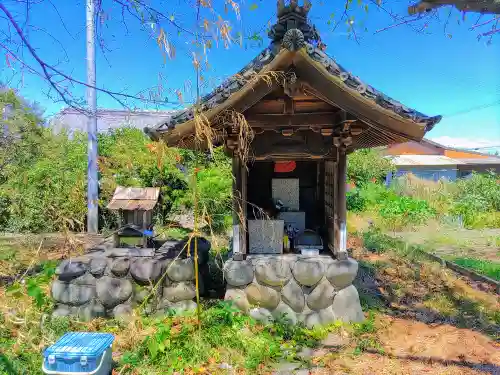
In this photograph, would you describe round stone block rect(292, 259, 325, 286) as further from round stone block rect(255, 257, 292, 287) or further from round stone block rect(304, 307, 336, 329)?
round stone block rect(304, 307, 336, 329)

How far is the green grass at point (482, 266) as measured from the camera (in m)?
8.22

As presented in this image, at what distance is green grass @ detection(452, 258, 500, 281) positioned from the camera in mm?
8219

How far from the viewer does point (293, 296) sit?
17.4ft

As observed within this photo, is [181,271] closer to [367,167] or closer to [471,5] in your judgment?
[471,5]

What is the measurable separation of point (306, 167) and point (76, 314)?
480cm

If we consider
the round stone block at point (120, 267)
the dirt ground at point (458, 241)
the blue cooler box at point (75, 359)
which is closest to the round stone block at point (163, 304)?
the round stone block at point (120, 267)

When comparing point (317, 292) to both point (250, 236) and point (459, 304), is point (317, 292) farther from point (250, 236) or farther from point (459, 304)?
point (459, 304)

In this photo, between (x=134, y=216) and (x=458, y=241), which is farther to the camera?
(x=458, y=241)

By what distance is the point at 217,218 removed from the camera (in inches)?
509

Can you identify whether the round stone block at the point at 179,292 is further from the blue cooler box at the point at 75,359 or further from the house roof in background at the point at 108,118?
the house roof in background at the point at 108,118

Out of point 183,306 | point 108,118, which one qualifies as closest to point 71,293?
point 183,306

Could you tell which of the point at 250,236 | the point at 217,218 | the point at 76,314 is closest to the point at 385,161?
the point at 217,218

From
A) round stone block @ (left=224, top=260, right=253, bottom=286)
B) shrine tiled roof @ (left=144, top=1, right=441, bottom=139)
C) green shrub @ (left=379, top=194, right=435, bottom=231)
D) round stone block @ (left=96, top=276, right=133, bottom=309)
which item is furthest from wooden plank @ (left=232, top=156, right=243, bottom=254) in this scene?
green shrub @ (left=379, top=194, right=435, bottom=231)

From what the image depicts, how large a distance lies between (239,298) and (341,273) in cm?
151
